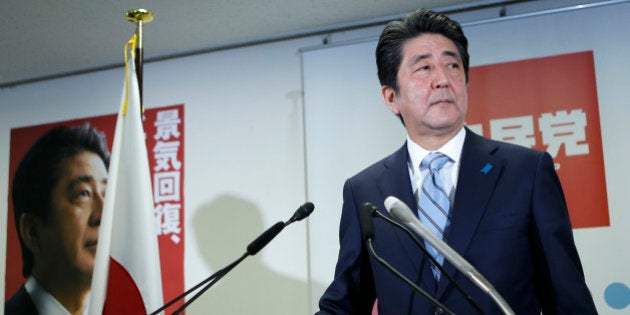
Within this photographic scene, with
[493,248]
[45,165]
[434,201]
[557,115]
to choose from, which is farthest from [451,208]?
[45,165]

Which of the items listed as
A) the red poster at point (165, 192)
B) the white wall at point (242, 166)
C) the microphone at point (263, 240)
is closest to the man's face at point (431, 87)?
the microphone at point (263, 240)

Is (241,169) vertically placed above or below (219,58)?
below

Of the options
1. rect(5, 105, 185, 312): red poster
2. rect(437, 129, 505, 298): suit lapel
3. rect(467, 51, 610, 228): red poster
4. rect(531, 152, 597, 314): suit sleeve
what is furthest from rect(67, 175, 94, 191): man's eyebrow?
rect(531, 152, 597, 314): suit sleeve

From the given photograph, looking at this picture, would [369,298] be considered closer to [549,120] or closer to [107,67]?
[549,120]

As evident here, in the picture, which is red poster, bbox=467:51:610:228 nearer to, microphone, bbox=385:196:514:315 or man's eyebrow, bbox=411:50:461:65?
man's eyebrow, bbox=411:50:461:65

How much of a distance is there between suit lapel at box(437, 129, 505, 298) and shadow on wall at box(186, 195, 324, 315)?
197cm

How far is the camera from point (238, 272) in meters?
3.61

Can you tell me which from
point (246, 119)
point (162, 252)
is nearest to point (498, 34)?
point (246, 119)

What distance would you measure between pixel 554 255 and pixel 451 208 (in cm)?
27

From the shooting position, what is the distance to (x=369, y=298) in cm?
177

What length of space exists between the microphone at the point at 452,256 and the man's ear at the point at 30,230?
3.25 meters

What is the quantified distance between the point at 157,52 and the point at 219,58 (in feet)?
1.22

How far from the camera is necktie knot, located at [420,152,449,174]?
170 centimetres

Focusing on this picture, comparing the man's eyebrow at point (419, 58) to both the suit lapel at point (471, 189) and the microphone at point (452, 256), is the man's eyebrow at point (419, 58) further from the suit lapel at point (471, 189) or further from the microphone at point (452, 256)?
the microphone at point (452, 256)
